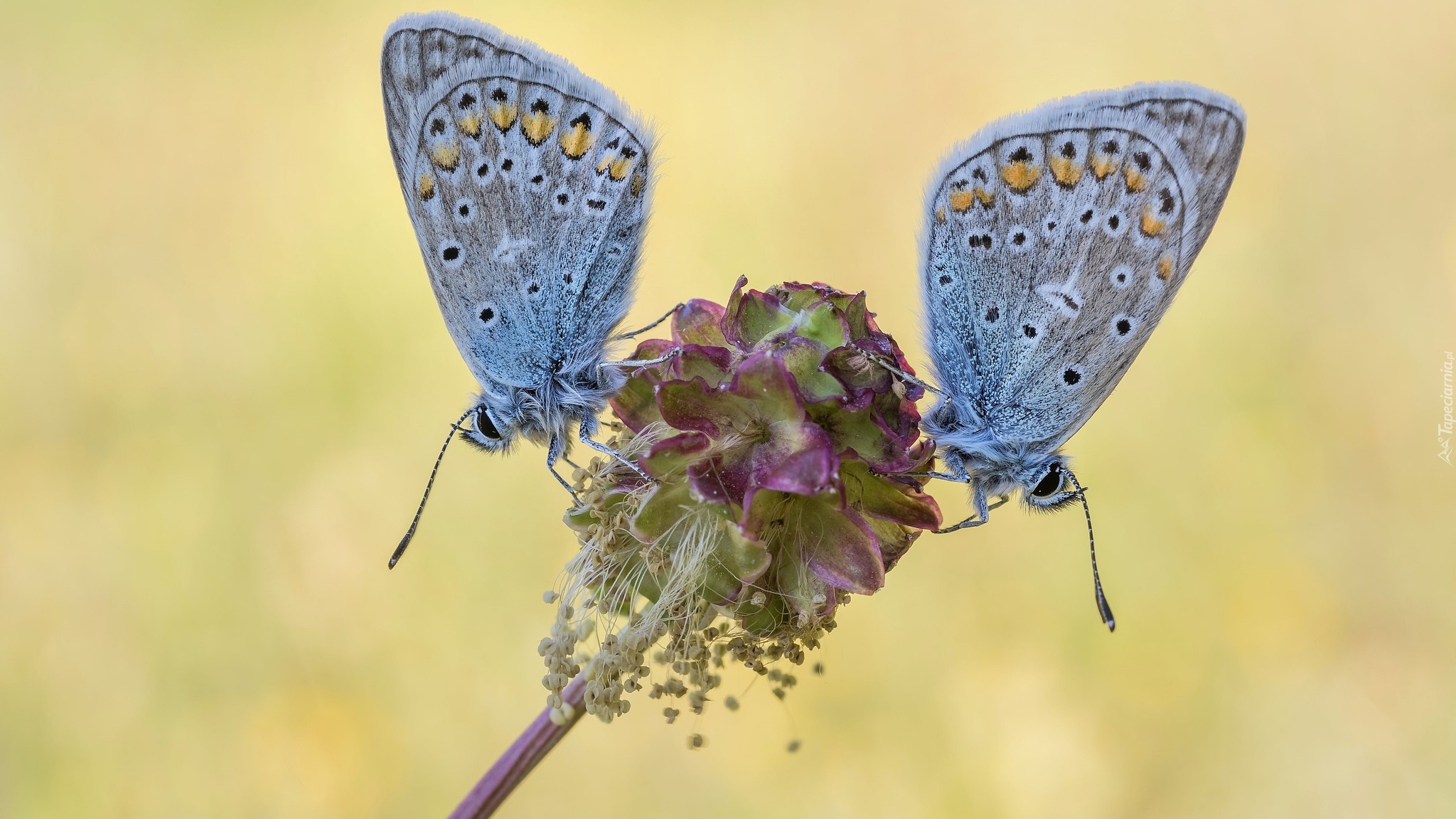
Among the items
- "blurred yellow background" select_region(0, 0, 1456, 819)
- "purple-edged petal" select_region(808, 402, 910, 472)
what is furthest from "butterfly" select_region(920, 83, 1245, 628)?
"blurred yellow background" select_region(0, 0, 1456, 819)

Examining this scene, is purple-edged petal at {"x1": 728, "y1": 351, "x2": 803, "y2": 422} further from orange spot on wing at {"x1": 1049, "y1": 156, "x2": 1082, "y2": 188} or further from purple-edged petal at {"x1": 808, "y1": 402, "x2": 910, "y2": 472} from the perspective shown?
orange spot on wing at {"x1": 1049, "y1": 156, "x2": 1082, "y2": 188}

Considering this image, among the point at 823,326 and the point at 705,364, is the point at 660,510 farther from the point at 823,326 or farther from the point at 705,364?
the point at 823,326

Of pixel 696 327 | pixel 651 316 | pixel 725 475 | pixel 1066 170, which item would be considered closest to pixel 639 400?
pixel 696 327

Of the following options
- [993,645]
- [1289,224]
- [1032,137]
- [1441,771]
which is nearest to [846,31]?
[1289,224]

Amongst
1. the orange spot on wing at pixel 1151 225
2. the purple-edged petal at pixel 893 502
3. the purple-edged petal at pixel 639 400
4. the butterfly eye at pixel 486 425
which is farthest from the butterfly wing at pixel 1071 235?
the butterfly eye at pixel 486 425

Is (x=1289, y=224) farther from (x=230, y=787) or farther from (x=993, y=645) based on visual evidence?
(x=230, y=787)

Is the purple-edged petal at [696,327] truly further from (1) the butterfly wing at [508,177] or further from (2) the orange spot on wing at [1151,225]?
(2) the orange spot on wing at [1151,225]
